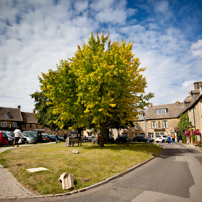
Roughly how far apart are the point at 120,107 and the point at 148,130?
102 feet

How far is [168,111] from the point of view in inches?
1750

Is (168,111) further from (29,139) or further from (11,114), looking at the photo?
(11,114)

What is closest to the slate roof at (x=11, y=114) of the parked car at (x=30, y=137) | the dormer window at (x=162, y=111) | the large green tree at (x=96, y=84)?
the parked car at (x=30, y=137)

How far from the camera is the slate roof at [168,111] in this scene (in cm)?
4266

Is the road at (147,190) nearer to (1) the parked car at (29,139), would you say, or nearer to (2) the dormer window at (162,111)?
(1) the parked car at (29,139)

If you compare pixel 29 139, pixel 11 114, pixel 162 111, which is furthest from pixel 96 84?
pixel 11 114

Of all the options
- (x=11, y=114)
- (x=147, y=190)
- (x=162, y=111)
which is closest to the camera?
(x=147, y=190)

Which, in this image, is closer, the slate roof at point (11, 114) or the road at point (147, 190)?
the road at point (147, 190)

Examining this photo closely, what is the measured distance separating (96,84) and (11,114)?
1974 inches

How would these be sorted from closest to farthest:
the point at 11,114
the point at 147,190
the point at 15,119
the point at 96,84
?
1. the point at 147,190
2. the point at 96,84
3. the point at 15,119
4. the point at 11,114

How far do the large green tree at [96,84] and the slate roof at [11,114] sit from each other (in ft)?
144

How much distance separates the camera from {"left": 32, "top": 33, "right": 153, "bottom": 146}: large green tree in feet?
46.7

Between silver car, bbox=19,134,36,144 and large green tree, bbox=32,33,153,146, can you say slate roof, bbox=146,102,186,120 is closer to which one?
large green tree, bbox=32,33,153,146

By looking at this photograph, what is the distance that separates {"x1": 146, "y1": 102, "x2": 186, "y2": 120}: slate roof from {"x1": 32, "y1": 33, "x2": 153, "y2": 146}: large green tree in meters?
28.7
